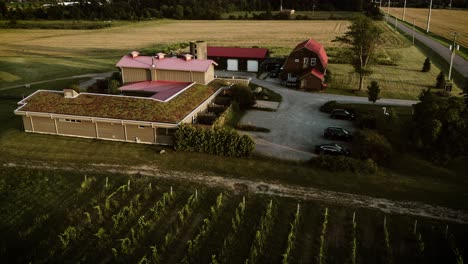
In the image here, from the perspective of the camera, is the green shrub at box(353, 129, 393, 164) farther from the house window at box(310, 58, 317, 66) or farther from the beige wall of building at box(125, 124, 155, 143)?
the house window at box(310, 58, 317, 66)

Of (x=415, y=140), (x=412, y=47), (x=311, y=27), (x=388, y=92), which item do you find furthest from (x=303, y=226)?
(x=311, y=27)

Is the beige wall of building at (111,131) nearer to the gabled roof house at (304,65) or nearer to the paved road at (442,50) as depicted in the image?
the gabled roof house at (304,65)

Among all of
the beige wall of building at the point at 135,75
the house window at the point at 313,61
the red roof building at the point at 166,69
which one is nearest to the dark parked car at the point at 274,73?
the house window at the point at 313,61

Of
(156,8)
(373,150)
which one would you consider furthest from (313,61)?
(156,8)

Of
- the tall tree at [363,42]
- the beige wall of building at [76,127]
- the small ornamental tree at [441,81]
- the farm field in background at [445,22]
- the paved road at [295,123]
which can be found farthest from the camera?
the farm field in background at [445,22]

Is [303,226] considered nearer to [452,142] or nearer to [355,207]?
[355,207]

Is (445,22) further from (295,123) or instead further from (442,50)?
(295,123)

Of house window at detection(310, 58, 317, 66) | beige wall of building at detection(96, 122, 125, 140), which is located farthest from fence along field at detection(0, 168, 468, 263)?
house window at detection(310, 58, 317, 66)
